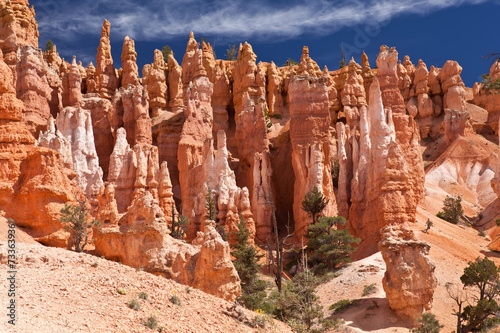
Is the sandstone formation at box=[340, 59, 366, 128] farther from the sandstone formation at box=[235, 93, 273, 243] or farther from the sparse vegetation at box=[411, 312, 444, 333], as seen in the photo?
the sparse vegetation at box=[411, 312, 444, 333]

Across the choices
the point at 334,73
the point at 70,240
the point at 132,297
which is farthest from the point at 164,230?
the point at 334,73

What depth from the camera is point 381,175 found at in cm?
3712

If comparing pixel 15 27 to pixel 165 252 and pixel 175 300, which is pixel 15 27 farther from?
pixel 175 300

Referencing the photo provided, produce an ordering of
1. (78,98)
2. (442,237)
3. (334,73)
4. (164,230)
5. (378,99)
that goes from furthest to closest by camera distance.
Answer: (334,73) < (78,98) < (378,99) < (442,237) < (164,230)

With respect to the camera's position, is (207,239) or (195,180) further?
(195,180)

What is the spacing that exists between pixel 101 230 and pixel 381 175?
2030 centimetres

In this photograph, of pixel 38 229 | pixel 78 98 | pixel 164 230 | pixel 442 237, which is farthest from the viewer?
pixel 78 98

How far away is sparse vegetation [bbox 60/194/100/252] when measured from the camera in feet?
83.0

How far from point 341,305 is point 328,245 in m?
7.57

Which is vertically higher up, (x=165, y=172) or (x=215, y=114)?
(x=215, y=114)

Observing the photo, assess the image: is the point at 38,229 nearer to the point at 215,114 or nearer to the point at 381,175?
the point at 381,175

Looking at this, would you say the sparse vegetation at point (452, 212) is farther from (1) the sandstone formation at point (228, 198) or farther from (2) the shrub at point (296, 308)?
(2) the shrub at point (296, 308)

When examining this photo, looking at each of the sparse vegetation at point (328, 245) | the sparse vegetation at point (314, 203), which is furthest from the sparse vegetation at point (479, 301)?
the sparse vegetation at point (314, 203)

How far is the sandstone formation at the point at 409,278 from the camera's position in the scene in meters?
26.1
